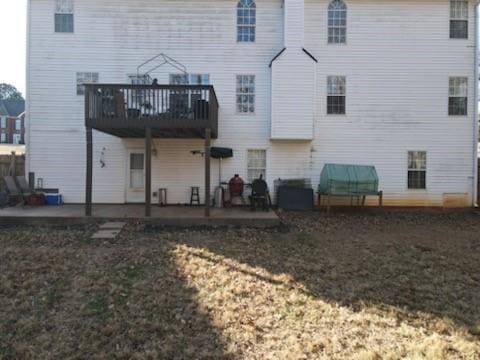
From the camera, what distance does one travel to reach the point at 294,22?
41.5ft

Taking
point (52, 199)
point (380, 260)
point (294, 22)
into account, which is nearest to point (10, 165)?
point (52, 199)

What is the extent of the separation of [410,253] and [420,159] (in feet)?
23.3

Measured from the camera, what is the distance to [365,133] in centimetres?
1327

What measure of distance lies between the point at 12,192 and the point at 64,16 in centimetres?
646

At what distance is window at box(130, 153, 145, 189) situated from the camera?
43.9 ft

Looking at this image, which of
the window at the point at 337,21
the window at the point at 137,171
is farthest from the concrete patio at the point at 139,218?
the window at the point at 337,21

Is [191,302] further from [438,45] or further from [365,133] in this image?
[438,45]

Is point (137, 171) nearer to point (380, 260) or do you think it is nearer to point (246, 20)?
point (246, 20)

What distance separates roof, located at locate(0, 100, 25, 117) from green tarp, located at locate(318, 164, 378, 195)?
2354 inches

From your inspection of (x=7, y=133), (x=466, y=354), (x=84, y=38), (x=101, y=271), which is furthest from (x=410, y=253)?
(x=7, y=133)

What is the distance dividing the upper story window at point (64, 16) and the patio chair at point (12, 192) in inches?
219

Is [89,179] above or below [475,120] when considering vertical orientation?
below

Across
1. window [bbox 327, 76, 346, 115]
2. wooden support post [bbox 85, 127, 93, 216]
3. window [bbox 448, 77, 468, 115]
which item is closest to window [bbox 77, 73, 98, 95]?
wooden support post [bbox 85, 127, 93, 216]

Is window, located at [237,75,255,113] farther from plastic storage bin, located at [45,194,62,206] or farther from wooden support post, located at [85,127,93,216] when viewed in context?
plastic storage bin, located at [45,194,62,206]
